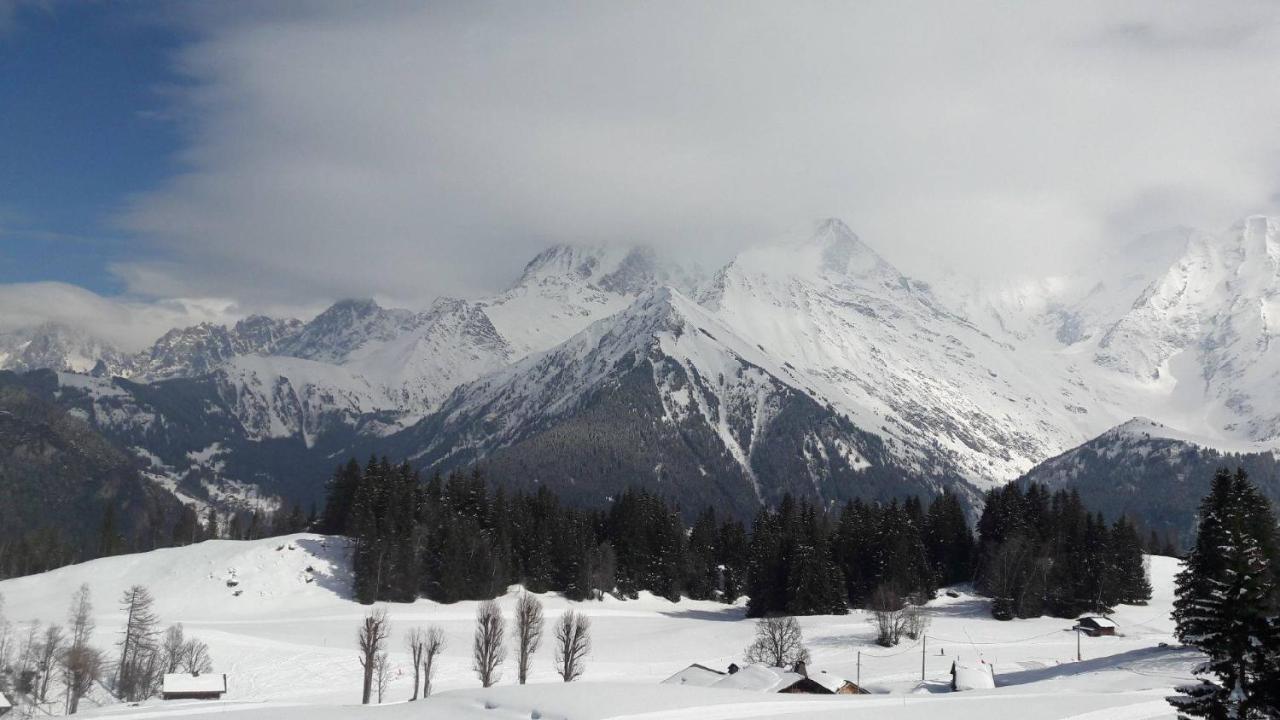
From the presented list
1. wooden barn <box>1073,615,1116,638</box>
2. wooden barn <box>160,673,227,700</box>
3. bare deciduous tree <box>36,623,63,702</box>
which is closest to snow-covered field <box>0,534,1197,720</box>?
wooden barn <box>1073,615,1116,638</box>

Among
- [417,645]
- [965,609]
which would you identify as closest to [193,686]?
[417,645]

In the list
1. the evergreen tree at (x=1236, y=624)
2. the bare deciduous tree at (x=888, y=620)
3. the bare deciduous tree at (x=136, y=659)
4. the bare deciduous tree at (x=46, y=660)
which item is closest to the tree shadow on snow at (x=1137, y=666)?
the bare deciduous tree at (x=888, y=620)

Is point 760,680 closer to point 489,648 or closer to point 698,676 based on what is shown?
point 698,676

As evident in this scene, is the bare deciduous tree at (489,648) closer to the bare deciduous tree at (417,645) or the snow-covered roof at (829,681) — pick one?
the bare deciduous tree at (417,645)

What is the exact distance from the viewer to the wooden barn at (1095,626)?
108 metres

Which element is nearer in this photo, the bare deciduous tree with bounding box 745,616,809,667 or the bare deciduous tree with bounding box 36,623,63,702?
the bare deciduous tree with bounding box 36,623,63,702

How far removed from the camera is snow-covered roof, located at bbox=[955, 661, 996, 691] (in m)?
71.2

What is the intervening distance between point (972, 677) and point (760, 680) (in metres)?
19.6

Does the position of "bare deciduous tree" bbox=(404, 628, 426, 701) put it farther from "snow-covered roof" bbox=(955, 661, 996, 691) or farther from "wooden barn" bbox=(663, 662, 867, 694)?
"snow-covered roof" bbox=(955, 661, 996, 691)

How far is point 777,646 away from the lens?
9162cm

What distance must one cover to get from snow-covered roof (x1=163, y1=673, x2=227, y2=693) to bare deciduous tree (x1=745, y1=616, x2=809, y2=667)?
44.2m

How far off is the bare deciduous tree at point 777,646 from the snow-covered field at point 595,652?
Answer: 9.56ft

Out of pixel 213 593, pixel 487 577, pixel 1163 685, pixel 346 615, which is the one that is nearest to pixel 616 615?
pixel 487 577

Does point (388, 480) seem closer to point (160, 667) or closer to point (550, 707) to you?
point (160, 667)
